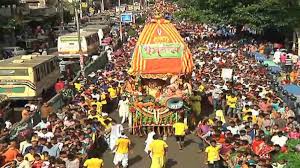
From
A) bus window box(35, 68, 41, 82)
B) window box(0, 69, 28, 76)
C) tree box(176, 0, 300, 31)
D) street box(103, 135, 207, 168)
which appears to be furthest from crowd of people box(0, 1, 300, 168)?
tree box(176, 0, 300, 31)

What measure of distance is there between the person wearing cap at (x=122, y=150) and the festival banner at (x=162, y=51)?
5.86 m

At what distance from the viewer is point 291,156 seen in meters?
13.0

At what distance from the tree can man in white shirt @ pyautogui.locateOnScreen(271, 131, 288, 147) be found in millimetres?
27517

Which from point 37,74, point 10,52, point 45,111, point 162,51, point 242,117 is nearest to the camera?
point 242,117

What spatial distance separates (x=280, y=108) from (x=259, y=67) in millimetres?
12677

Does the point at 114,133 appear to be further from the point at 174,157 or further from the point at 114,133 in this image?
the point at 174,157

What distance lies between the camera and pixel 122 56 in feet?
128

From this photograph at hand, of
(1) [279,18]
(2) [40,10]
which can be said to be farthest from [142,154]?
(2) [40,10]

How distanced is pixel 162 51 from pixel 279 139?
7.49m

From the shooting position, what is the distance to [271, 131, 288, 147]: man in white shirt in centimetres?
1474

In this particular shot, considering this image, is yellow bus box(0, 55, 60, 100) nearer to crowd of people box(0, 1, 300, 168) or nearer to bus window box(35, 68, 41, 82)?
bus window box(35, 68, 41, 82)

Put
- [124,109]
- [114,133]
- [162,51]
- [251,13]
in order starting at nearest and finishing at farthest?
[114,133] < [162,51] < [124,109] < [251,13]

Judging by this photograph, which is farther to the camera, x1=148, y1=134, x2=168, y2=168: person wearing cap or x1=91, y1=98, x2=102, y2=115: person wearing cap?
x1=91, y1=98, x2=102, y2=115: person wearing cap

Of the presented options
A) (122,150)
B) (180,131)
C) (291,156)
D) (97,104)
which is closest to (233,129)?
(180,131)
